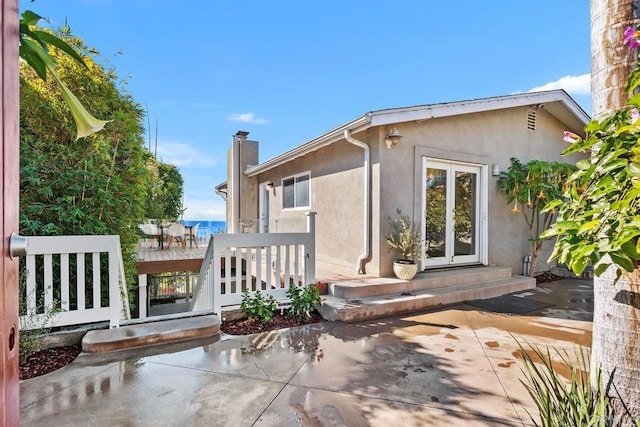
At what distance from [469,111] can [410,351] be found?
17.1 feet

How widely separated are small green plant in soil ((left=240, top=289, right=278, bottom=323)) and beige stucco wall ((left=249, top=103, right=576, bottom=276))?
1.54m

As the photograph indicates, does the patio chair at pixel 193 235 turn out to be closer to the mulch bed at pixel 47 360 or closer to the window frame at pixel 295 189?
the window frame at pixel 295 189

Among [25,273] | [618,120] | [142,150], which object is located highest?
[142,150]

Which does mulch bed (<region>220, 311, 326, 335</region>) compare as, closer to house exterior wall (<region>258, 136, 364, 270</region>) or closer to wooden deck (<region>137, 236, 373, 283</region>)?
wooden deck (<region>137, 236, 373, 283</region>)

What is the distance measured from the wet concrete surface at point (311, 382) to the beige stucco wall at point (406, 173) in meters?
2.31

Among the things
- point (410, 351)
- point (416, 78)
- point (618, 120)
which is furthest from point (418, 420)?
point (416, 78)

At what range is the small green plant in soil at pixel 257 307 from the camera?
4344mm

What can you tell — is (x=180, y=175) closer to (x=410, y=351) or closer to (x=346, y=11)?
(x=346, y=11)

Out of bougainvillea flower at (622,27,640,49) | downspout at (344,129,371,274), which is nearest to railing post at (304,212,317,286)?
downspout at (344,129,371,274)

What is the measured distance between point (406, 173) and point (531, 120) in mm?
4467

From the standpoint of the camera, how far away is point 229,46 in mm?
9211

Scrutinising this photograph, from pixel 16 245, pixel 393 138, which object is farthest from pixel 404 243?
pixel 16 245

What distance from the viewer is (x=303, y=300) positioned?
181 inches

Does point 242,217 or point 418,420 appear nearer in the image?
point 418,420
